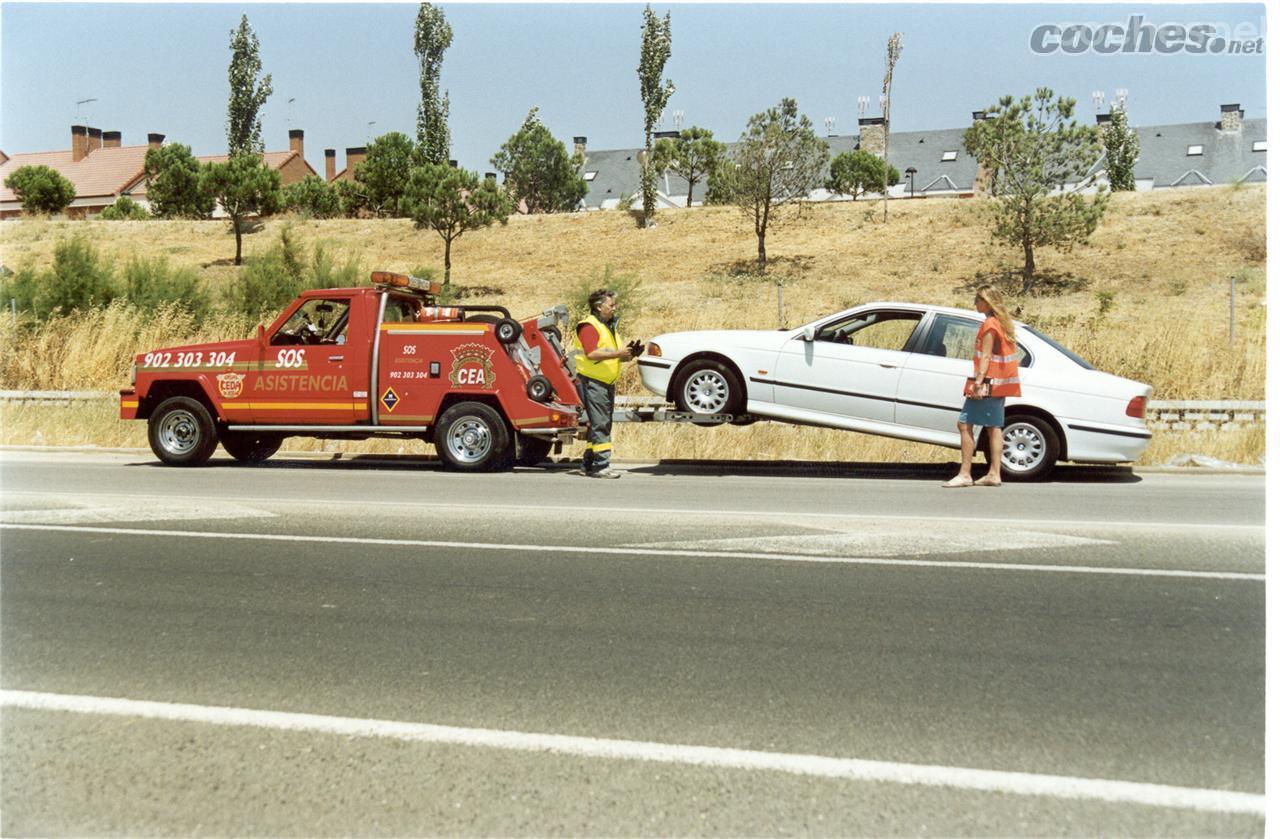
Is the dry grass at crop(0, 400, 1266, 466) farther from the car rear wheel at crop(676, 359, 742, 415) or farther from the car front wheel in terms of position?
the car front wheel

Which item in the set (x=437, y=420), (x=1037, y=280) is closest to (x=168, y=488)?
(x=437, y=420)

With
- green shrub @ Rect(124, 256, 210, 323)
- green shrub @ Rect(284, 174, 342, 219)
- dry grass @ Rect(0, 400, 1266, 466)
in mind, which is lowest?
dry grass @ Rect(0, 400, 1266, 466)

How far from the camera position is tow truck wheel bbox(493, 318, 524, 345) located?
13008mm

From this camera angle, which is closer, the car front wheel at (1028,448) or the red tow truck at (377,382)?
the car front wheel at (1028,448)

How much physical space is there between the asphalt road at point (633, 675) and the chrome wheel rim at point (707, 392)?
3.74m

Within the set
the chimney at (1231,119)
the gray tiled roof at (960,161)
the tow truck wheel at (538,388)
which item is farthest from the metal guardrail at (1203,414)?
the chimney at (1231,119)

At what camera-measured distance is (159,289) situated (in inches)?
1079

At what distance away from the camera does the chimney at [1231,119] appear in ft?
268

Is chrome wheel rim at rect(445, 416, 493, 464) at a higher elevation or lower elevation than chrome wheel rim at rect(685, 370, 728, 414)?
lower

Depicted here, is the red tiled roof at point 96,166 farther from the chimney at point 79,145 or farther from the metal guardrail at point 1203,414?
the metal guardrail at point 1203,414

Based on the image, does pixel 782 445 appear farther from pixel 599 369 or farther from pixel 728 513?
pixel 728 513

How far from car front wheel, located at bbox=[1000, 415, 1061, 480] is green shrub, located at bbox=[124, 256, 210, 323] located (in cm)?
1820

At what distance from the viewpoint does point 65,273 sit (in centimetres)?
2612

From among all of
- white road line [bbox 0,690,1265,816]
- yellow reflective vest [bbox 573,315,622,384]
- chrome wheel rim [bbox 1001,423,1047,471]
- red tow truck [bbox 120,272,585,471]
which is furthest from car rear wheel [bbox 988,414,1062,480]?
white road line [bbox 0,690,1265,816]
